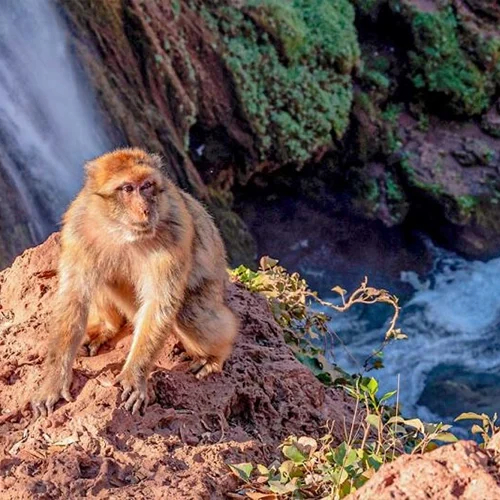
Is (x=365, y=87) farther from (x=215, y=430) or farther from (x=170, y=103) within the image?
(x=215, y=430)

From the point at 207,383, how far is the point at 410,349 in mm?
7329

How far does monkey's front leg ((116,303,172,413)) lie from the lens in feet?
11.8

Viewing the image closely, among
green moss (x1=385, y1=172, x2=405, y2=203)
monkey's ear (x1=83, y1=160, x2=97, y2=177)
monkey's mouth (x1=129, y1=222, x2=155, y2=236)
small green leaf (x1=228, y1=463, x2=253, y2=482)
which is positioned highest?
monkey's ear (x1=83, y1=160, x2=97, y2=177)

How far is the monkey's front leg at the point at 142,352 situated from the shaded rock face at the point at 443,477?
1318 mm

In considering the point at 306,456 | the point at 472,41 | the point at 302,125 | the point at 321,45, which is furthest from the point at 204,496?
the point at 472,41

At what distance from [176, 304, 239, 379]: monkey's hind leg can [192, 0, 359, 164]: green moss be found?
24.6 ft

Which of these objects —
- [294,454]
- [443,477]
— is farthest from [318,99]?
[443,477]

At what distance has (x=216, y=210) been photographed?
11336mm

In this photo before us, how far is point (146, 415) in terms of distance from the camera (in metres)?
3.57

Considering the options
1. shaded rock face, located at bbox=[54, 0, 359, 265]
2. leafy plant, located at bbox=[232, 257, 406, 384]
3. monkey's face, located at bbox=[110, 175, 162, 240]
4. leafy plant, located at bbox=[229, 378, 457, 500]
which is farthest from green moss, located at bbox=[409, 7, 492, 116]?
leafy plant, located at bbox=[229, 378, 457, 500]

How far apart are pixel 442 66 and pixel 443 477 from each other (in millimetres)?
11491

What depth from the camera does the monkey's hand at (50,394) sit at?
3631 millimetres

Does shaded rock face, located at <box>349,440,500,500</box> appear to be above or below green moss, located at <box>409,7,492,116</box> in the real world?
above

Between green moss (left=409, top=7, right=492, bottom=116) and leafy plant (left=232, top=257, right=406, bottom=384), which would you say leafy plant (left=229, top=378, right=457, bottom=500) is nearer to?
leafy plant (left=232, top=257, right=406, bottom=384)
